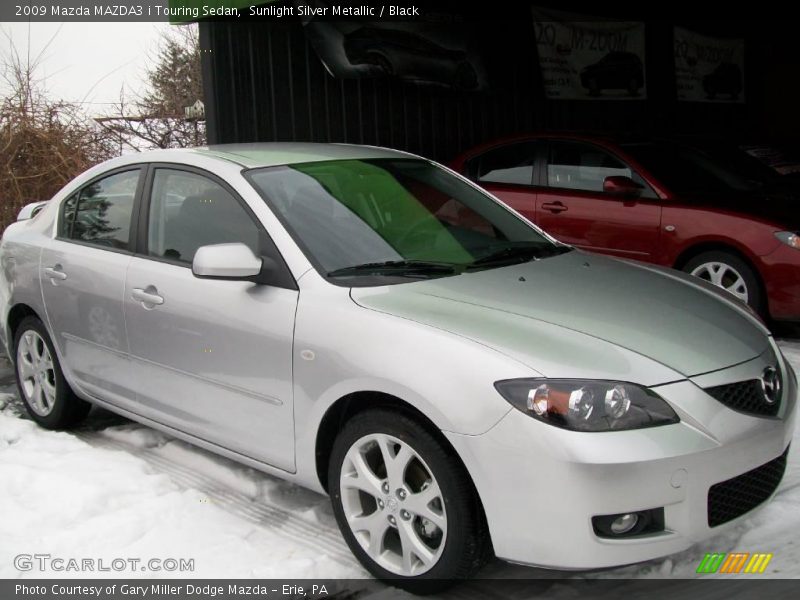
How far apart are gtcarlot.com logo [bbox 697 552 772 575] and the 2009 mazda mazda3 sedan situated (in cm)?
31

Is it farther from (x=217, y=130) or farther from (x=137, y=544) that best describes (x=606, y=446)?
(x=217, y=130)

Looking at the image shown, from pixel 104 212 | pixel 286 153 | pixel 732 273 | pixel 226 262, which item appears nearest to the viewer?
pixel 226 262

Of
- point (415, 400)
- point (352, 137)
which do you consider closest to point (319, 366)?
point (415, 400)

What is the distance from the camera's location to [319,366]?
10.3 feet

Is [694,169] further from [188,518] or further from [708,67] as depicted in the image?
[708,67]

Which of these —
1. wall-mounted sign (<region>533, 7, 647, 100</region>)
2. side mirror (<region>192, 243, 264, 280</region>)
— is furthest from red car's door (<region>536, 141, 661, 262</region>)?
wall-mounted sign (<region>533, 7, 647, 100</region>)

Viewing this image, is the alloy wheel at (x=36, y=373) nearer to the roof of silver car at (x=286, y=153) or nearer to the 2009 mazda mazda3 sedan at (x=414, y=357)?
the 2009 mazda mazda3 sedan at (x=414, y=357)

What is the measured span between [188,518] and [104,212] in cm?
173

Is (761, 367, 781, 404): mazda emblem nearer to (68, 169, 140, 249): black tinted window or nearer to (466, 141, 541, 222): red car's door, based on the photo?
(68, 169, 140, 249): black tinted window

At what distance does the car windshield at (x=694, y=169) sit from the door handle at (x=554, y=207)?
27.6 inches

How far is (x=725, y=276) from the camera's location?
21.4ft

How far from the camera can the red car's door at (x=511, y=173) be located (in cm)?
745

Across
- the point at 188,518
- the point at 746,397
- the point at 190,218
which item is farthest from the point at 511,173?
the point at 746,397

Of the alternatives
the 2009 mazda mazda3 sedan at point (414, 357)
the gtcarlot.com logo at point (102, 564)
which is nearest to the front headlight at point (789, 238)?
the 2009 mazda mazda3 sedan at point (414, 357)
